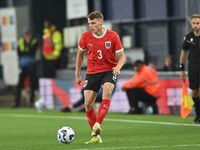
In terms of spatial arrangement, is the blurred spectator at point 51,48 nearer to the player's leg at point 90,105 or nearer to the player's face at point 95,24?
the player's leg at point 90,105

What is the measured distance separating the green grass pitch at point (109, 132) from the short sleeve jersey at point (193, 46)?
134cm

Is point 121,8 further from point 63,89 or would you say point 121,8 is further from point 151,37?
point 63,89

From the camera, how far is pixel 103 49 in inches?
556

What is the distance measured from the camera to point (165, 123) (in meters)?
18.1

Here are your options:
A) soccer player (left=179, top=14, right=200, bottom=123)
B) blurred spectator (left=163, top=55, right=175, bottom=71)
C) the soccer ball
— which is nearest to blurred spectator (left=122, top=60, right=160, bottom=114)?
blurred spectator (left=163, top=55, right=175, bottom=71)

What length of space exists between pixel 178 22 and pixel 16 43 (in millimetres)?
6651

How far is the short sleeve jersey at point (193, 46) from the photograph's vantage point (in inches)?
662

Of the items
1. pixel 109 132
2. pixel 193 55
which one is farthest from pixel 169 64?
pixel 109 132

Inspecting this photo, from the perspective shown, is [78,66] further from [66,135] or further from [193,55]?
[193,55]

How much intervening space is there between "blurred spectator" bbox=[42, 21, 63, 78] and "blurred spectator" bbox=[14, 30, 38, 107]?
40 centimetres

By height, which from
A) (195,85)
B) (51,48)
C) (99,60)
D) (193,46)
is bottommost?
(51,48)

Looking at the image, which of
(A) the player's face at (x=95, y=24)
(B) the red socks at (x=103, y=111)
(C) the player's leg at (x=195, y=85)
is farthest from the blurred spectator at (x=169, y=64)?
(B) the red socks at (x=103, y=111)

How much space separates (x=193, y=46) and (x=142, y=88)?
18.3ft

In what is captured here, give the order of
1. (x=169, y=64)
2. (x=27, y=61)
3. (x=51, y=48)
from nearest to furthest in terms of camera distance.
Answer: (x=169, y=64) → (x=51, y=48) → (x=27, y=61)
